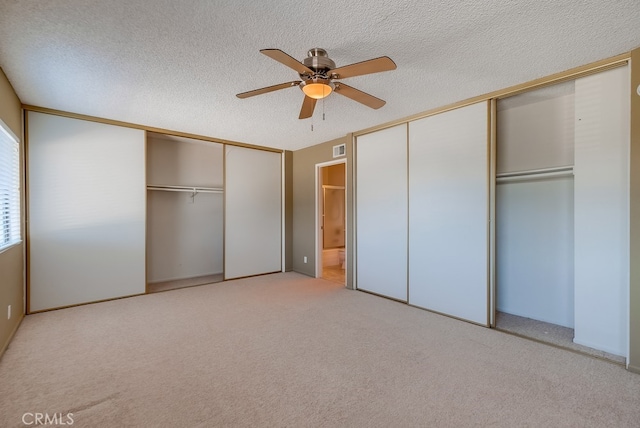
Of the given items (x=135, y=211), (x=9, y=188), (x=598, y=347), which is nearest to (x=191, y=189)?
(x=135, y=211)

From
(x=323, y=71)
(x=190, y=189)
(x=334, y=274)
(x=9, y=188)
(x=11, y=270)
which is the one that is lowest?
(x=334, y=274)

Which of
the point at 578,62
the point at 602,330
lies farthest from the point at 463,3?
the point at 602,330

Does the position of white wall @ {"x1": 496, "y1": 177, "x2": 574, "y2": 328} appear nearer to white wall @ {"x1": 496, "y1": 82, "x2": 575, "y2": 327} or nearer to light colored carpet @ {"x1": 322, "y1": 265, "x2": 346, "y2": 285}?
white wall @ {"x1": 496, "y1": 82, "x2": 575, "y2": 327}

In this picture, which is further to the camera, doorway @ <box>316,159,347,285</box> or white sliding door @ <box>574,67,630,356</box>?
doorway @ <box>316,159,347,285</box>

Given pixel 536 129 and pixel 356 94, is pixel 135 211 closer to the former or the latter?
pixel 356 94

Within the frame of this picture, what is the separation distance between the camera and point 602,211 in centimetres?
248

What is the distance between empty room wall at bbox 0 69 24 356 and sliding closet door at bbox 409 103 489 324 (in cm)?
421

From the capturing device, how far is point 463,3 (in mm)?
1730

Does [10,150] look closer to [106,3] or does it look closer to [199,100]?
[199,100]

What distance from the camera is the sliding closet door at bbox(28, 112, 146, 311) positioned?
3.49 metres

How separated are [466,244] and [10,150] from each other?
195 inches

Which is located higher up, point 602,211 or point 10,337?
point 602,211

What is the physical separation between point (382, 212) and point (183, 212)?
142 inches

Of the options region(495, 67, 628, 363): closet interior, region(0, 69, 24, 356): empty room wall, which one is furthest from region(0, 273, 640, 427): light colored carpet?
region(495, 67, 628, 363): closet interior
